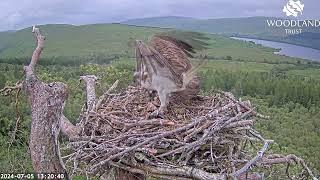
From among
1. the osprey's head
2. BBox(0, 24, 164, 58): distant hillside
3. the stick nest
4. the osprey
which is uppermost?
the osprey's head

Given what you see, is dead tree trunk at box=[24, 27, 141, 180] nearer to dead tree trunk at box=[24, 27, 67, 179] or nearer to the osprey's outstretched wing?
dead tree trunk at box=[24, 27, 67, 179]

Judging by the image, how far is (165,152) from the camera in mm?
4285

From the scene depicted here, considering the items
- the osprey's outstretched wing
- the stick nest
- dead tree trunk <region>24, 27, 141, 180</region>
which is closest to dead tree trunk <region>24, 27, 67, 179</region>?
dead tree trunk <region>24, 27, 141, 180</region>

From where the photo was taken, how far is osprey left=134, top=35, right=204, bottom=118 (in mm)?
4547

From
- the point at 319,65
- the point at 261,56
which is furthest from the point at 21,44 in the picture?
the point at 319,65

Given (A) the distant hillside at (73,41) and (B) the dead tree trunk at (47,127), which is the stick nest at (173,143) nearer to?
(B) the dead tree trunk at (47,127)

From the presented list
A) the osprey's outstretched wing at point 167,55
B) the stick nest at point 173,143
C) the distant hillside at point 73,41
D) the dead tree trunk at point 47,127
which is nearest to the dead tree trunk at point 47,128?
the dead tree trunk at point 47,127

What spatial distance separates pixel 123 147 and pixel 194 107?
1278mm

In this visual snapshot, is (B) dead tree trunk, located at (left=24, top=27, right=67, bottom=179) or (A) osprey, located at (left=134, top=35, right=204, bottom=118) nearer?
(B) dead tree trunk, located at (left=24, top=27, right=67, bottom=179)

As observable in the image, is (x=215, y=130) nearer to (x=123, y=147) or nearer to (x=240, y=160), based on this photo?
(x=240, y=160)

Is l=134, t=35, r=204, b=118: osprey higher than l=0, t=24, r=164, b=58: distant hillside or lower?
higher

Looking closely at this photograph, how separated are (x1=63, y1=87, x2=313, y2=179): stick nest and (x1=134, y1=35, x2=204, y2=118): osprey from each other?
24cm

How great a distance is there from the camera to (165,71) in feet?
15.5

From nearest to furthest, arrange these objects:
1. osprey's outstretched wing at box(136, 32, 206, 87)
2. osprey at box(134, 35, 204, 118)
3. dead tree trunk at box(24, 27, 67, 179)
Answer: dead tree trunk at box(24, 27, 67, 179) < osprey's outstretched wing at box(136, 32, 206, 87) < osprey at box(134, 35, 204, 118)
